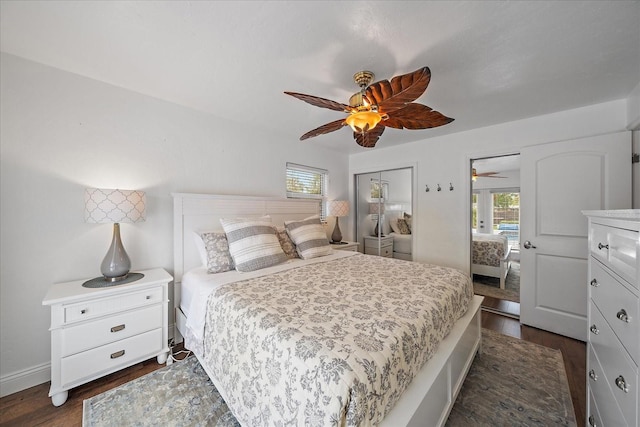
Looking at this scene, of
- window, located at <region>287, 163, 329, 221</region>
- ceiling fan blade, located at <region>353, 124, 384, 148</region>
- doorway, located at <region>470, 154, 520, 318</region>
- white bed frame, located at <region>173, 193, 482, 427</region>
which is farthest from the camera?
window, located at <region>287, 163, 329, 221</region>

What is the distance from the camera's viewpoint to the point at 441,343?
144 cm

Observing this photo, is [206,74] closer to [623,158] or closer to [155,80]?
[155,80]

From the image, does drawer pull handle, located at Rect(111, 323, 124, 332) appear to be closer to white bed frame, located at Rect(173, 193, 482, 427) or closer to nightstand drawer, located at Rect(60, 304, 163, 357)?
nightstand drawer, located at Rect(60, 304, 163, 357)

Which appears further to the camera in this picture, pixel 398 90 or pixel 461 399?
pixel 461 399

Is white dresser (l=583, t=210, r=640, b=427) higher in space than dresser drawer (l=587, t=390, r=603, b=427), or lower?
higher

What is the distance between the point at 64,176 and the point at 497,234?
7099 mm

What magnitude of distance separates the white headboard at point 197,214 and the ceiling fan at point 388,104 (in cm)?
152

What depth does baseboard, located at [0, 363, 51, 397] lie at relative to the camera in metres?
1.61

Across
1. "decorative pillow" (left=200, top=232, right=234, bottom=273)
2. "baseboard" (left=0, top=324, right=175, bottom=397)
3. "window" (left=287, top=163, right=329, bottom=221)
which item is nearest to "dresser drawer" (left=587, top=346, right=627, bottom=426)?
"decorative pillow" (left=200, top=232, right=234, bottom=273)

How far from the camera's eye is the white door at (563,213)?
219 cm

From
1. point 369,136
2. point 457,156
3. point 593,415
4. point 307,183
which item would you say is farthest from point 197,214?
point 457,156

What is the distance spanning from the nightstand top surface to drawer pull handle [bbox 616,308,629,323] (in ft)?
8.59

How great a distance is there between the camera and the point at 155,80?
6.36ft

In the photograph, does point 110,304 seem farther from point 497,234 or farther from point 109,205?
point 497,234
